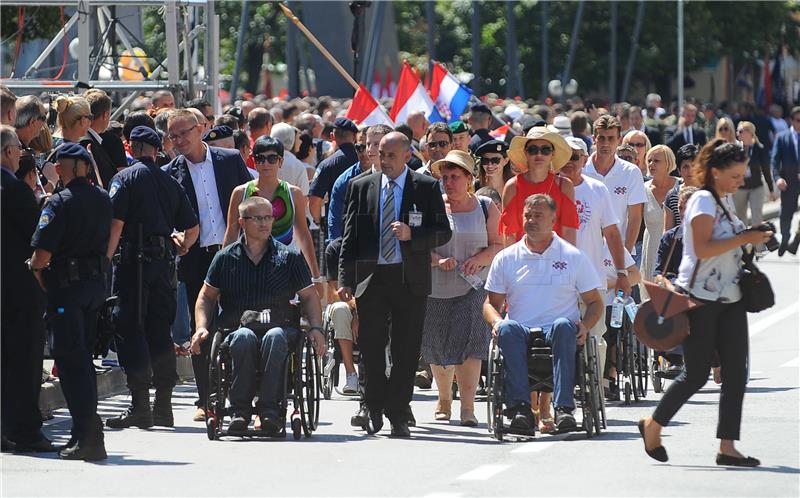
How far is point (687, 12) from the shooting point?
65.2 metres

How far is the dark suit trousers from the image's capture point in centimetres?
1158

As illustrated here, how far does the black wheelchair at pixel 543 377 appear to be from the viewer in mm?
11156

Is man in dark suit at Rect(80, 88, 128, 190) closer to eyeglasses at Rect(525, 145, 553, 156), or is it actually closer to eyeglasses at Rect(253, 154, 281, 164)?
eyeglasses at Rect(253, 154, 281, 164)

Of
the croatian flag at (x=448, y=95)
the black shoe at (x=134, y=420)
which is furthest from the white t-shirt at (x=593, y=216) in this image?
the croatian flag at (x=448, y=95)

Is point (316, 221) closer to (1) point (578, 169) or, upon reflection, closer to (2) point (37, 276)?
(1) point (578, 169)

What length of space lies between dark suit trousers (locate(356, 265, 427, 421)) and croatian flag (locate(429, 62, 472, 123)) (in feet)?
32.5

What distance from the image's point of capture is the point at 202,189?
12.9 metres

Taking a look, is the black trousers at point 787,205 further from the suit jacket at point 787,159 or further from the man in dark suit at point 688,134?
the man in dark suit at point 688,134

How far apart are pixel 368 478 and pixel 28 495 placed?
67.5 inches

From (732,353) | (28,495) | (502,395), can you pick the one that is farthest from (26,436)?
(732,353)

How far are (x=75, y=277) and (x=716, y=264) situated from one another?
3.50 metres

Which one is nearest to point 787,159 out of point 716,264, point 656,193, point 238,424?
point 656,193

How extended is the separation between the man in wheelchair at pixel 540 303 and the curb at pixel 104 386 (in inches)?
127

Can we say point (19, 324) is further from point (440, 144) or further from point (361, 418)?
point (440, 144)
